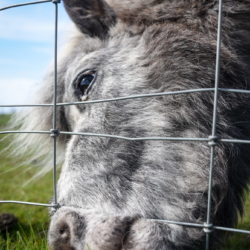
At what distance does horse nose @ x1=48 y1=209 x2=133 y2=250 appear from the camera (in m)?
1.74

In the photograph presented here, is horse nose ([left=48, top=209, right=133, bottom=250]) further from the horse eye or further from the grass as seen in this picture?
the grass

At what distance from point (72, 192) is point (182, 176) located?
62cm

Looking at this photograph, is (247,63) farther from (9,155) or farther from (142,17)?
(9,155)

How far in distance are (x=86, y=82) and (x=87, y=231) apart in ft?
3.58

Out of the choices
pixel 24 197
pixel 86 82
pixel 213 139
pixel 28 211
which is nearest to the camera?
pixel 213 139

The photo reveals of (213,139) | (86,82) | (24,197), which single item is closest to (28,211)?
(24,197)

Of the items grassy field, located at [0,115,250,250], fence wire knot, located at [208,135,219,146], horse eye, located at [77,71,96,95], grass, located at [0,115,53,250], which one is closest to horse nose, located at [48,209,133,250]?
grassy field, located at [0,115,250,250]

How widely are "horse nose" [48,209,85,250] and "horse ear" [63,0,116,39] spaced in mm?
1392

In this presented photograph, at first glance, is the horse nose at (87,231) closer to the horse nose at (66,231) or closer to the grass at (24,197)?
the horse nose at (66,231)

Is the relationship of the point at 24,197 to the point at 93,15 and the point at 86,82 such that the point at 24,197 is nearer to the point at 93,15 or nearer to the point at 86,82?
A: the point at 86,82

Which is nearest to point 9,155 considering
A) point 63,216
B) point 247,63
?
point 63,216

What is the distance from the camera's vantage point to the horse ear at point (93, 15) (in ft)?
8.72

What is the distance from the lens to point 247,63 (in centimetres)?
232

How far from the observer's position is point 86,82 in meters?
2.54
